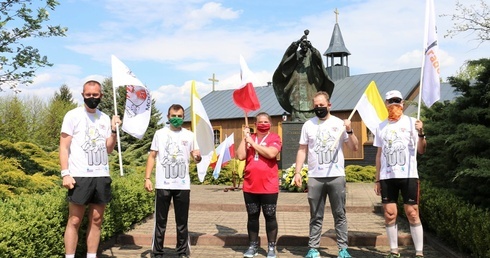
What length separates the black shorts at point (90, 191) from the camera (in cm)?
452

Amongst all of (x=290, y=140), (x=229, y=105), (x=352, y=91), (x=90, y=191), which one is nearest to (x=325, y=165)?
(x=90, y=191)

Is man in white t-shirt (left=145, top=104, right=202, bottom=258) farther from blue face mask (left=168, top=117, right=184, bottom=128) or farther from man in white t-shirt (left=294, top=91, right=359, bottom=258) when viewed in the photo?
man in white t-shirt (left=294, top=91, right=359, bottom=258)

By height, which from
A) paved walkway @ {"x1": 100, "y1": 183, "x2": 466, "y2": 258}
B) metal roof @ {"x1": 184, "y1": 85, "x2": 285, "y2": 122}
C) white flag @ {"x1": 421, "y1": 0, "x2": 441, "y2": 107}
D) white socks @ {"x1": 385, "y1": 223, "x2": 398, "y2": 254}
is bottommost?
paved walkway @ {"x1": 100, "y1": 183, "x2": 466, "y2": 258}

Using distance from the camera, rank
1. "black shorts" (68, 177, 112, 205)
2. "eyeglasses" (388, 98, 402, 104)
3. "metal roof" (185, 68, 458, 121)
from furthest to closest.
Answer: "metal roof" (185, 68, 458, 121), "eyeglasses" (388, 98, 402, 104), "black shorts" (68, 177, 112, 205)

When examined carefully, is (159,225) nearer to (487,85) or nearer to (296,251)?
(296,251)

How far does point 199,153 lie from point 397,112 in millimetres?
2325

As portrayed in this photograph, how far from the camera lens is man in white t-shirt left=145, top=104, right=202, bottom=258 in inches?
204

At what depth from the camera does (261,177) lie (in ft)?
17.3

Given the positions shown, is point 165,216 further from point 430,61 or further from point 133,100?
point 430,61

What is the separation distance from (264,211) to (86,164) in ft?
6.77

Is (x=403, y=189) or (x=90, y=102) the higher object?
(x=90, y=102)

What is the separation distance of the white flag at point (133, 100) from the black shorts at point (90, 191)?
4.24 ft

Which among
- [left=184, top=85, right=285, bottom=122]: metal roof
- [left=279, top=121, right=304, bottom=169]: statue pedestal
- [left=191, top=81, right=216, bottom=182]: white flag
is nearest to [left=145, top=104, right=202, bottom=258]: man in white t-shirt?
[left=191, top=81, right=216, bottom=182]: white flag

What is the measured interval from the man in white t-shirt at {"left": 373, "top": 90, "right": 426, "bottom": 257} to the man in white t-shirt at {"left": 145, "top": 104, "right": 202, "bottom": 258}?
2243 mm
